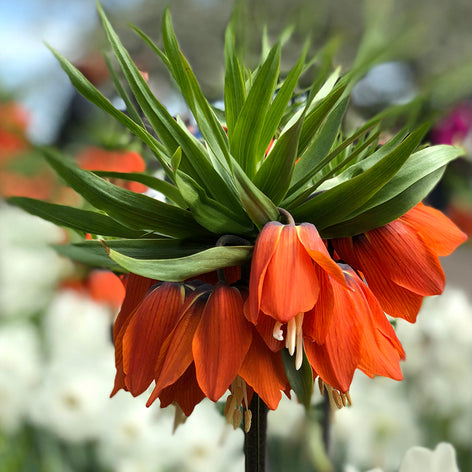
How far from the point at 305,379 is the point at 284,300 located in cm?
6

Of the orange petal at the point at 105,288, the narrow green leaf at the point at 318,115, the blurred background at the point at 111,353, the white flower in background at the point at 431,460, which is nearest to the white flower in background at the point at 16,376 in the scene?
the blurred background at the point at 111,353

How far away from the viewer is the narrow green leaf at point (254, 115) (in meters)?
0.31

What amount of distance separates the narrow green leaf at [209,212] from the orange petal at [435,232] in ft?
0.33

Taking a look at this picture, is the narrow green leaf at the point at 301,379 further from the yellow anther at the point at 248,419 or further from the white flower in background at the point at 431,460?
the white flower in background at the point at 431,460

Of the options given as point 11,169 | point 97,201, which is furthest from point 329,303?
point 11,169

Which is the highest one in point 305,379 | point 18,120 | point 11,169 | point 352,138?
point 18,120

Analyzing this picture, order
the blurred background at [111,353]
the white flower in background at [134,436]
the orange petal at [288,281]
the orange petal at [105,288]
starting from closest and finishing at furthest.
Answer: the orange petal at [288,281], the blurred background at [111,353], the white flower in background at [134,436], the orange petal at [105,288]

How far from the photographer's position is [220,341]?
0.95ft

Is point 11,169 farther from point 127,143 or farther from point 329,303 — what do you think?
point 329,303

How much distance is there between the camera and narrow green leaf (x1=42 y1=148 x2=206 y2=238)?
0.30 m

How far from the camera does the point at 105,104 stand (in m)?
0.33

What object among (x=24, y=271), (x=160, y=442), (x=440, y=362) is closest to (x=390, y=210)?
(x=160, y=442)

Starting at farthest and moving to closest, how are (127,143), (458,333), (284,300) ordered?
1. (458,333)
2. (127,143)
3. (284,300)

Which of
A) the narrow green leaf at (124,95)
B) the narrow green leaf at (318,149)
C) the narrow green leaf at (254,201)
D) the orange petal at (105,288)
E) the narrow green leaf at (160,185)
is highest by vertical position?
the orange petal at (105,288)
